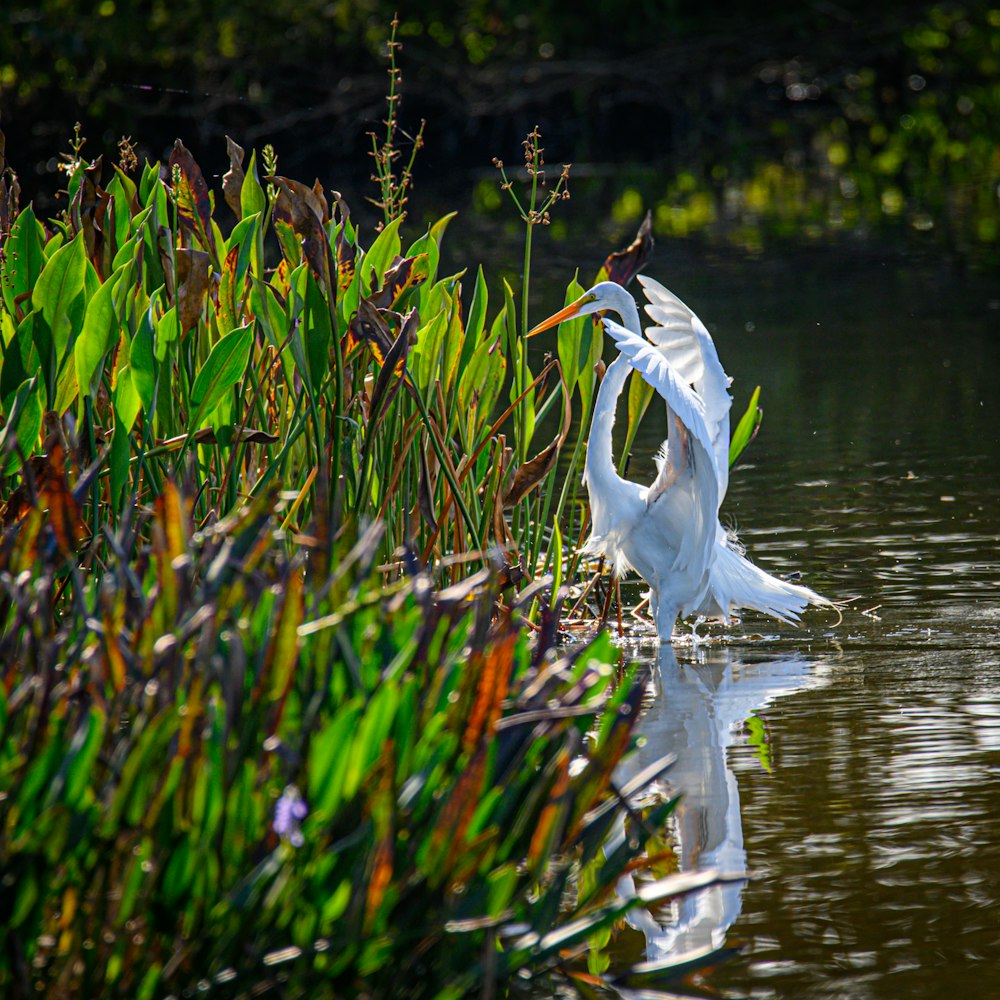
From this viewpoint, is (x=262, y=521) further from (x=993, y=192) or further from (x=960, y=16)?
(x=960, y=16)

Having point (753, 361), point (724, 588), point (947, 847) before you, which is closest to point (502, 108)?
point (753, 361)

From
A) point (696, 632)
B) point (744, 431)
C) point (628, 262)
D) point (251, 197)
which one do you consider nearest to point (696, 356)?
point (744, 431)

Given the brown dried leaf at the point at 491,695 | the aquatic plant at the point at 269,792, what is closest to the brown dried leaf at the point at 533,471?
the aquatic plant at the point at 269,792

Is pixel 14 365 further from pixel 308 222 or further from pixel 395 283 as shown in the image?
pixel 395 283

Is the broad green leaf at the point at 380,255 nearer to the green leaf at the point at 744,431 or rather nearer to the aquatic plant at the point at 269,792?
the green leaf at the point at 744,431

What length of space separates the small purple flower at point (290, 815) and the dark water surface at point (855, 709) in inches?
35.7

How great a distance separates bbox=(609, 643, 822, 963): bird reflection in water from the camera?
271 cm

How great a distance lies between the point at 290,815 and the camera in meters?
1.84

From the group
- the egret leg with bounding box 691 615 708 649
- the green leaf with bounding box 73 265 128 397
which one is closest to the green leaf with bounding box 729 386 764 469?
the egret leg with bounding box 691 615 708 649

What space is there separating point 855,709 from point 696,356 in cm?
128

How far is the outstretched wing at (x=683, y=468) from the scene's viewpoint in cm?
403

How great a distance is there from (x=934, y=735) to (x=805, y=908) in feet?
3.29

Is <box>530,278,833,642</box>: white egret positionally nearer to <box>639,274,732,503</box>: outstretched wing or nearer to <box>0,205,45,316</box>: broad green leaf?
<box>639,274,732,503</box>: outstretched wing

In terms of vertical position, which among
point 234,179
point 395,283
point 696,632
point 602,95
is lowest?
point 696,632
